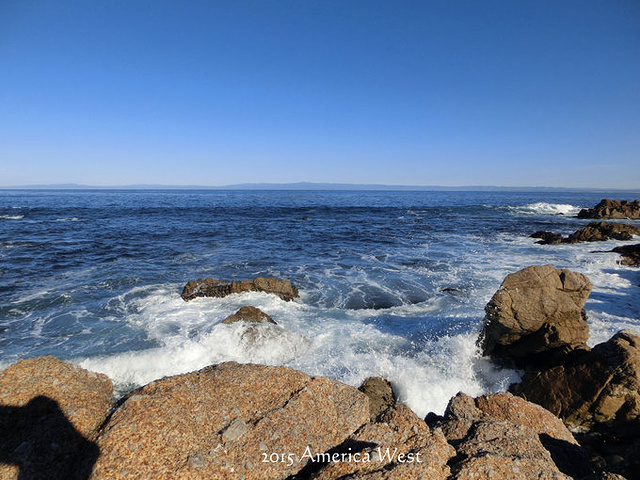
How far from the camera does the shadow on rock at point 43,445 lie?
12.1 ft

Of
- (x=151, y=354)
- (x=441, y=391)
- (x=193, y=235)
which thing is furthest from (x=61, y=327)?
(x=193, y=235)

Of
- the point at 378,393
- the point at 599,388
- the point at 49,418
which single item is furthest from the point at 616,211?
the point at 49,418

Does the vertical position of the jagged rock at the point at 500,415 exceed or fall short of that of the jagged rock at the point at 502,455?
it falls short

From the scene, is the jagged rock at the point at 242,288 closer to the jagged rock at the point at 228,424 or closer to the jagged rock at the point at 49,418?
the jagged rock at the point at 49,418

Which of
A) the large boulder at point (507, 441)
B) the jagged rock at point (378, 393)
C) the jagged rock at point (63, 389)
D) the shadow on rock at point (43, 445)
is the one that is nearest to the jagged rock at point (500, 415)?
the large boulder at point (507, 441)

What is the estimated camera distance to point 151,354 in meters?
8.97

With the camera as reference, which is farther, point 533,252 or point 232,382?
point 533,252

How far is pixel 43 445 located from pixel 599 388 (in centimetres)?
927

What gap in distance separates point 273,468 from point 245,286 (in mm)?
10519

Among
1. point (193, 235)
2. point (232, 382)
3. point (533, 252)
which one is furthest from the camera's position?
point (193, 235)

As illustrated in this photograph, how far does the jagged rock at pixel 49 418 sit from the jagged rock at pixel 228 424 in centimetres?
39

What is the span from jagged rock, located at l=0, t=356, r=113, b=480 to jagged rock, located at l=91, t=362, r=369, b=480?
0.39 meters

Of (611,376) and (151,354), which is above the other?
(611,376)

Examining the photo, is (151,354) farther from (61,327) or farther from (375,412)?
(375,412)
